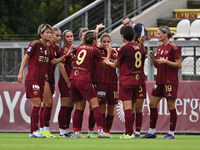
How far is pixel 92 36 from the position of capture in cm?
1473

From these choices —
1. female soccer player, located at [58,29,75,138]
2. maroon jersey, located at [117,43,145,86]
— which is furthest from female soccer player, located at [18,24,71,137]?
maroon jersey, located at [117,43,145,86]

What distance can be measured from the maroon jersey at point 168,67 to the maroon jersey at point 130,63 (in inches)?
24.5

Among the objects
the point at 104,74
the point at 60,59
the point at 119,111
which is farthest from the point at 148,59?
the point at 60,59

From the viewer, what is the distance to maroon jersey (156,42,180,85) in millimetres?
15047

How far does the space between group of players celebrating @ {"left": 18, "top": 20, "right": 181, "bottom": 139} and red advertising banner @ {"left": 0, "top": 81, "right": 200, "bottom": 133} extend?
2741 mm

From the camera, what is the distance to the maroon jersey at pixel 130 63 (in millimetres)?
14539

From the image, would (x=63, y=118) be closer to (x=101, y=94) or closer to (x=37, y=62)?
(x=101, y=94)

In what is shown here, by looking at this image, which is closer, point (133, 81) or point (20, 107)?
point (133, 81)

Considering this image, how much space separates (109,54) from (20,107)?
4.93 m

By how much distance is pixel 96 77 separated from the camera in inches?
619

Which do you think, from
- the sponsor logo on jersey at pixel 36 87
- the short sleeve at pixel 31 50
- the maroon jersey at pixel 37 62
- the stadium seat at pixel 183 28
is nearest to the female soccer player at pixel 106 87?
the maroon jersey at pixel 37 62

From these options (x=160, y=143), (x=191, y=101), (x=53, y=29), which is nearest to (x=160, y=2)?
(x=191, y=101)

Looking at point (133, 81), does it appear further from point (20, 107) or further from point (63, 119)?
point (20, 107)

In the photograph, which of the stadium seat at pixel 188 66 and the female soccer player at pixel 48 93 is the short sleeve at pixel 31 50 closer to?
the female soccer player at pixel 48 93
